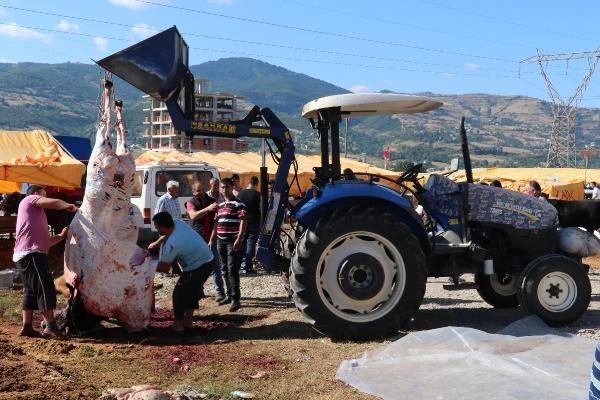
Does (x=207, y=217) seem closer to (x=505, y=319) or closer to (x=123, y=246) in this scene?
(x=123, y=246)

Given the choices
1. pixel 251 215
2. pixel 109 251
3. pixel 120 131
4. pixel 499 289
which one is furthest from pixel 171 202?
pixel 499 289

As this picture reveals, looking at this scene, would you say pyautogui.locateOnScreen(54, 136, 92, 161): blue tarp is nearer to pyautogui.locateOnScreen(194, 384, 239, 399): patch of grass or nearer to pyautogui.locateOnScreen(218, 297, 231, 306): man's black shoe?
pyautogui.locateOnScreen(218, 297, 231, 306): man's black shoe

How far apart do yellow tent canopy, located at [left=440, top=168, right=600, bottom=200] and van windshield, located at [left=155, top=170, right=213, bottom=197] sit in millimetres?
11437

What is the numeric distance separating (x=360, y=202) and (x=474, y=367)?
7.23 ft

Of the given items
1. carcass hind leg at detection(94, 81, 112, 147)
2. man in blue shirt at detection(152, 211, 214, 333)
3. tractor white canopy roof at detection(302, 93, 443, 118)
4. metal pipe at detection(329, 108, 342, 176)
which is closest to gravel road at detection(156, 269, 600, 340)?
man in blue shirt at detection(152, 211, 214, 333)

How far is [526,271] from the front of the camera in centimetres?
734

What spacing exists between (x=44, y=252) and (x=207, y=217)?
10.7 feet

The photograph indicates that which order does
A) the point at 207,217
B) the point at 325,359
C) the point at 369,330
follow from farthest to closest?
the point at 207,217 < the point at 369,330 < the point at 325,359

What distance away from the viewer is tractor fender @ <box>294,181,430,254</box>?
6891mm

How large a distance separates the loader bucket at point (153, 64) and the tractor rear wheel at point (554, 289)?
167 inches

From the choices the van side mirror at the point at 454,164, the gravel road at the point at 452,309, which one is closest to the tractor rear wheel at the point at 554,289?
the gravel road at the point at 452,309

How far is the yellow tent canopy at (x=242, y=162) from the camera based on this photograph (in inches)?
788

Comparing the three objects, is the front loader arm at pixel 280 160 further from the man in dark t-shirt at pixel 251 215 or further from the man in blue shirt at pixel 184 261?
the man in dark t-shirt at pixel 251 215

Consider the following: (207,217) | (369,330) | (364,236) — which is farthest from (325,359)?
(207,217)
